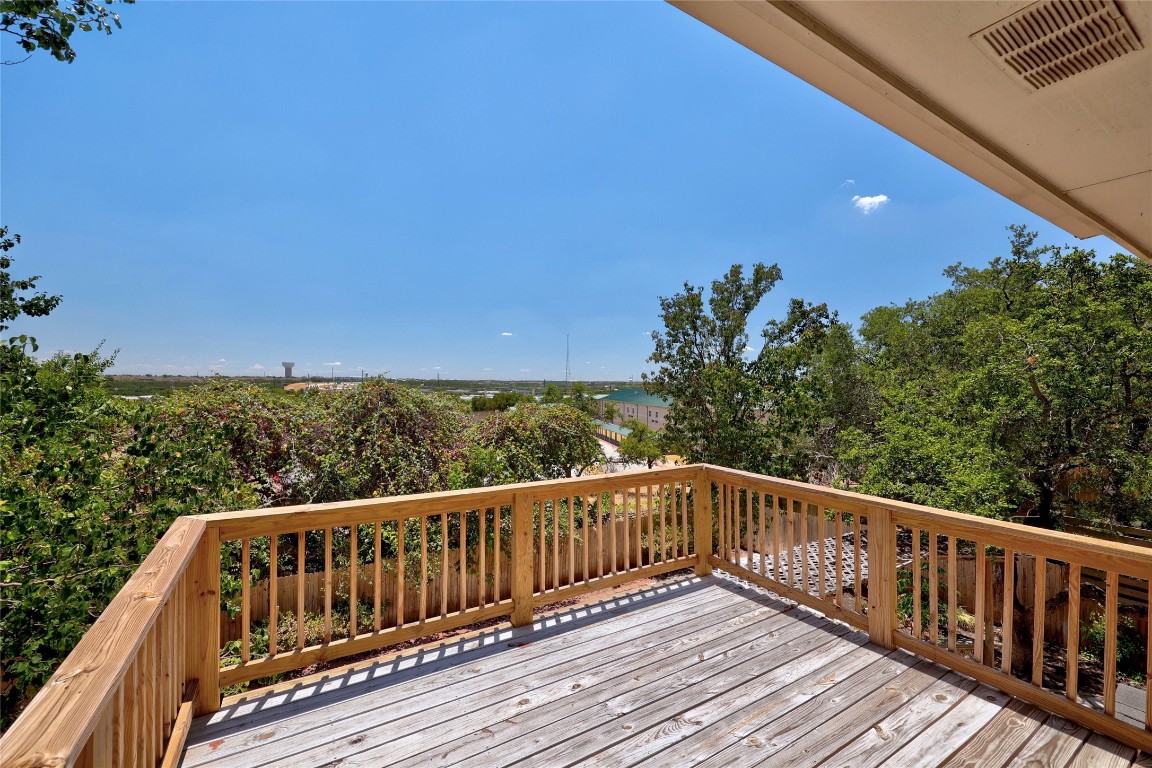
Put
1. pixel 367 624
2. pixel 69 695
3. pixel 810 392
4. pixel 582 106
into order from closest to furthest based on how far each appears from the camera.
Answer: pixel 69 695
pixel 367 624
pixel 810 392
pixel 582 106

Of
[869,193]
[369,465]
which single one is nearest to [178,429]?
[369,465]

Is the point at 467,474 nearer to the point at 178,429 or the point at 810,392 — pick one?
the point at 178,429

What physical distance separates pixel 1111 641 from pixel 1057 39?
2248 mm

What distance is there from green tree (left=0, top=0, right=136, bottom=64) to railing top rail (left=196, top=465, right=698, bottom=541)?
109 inches

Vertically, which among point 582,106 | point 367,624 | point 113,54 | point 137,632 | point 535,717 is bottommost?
point 367,624

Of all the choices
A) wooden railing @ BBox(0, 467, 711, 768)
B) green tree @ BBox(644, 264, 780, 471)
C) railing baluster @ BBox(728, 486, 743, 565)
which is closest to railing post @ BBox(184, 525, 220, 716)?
wooden railing @ BBox(0, 467, 711, 768)

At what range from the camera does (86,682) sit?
3.01ft

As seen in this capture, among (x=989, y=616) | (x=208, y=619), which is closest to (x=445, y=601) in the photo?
Answer: (x=208, y=619)

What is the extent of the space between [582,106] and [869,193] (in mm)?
11374

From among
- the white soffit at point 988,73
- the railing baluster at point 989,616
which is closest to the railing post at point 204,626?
the white soffit at point 988,73

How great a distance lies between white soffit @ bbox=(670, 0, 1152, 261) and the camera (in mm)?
1332

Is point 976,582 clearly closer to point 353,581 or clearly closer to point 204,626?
point 353,581

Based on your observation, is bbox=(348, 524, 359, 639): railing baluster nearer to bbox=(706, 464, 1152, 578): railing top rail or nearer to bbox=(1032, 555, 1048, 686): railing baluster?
bbox=(706, 464, 1152, 578): railing top rail

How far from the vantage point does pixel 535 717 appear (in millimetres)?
2031
